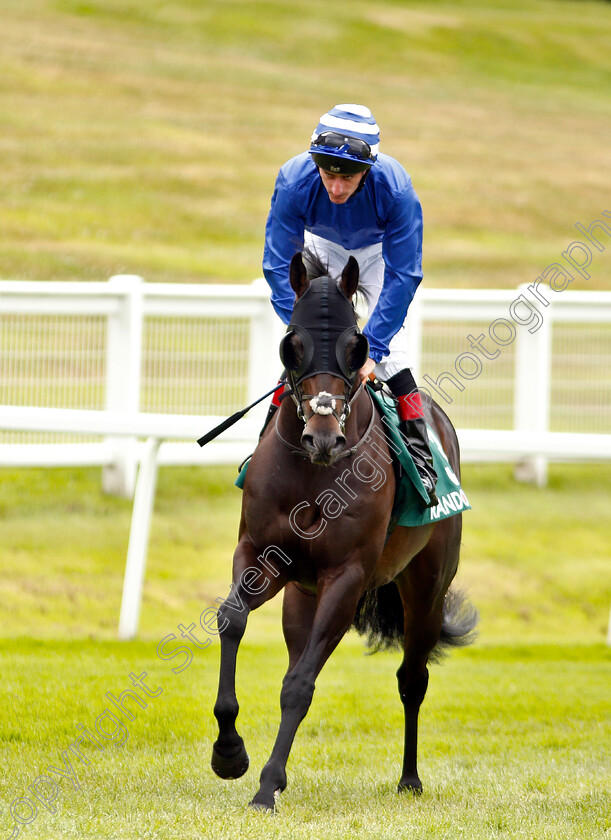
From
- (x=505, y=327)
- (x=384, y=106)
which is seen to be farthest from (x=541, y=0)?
(x=505, y=327)

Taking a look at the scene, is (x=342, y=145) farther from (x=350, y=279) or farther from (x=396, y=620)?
(x=396, y=620)

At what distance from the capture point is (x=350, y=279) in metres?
4.00

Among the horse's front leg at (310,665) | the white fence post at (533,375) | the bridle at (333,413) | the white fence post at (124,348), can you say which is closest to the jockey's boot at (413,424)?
the bridle at (333,413)

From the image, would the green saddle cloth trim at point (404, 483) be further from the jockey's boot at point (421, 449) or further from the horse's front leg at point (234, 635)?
the horse's front leg at point (234, 635)

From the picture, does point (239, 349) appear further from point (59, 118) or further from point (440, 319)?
point (59, 118)

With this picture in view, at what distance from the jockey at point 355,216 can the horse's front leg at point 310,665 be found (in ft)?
1.96

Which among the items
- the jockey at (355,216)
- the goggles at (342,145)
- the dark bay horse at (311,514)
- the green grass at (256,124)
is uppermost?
the green grass at (256,124)

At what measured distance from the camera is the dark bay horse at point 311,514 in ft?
12.5

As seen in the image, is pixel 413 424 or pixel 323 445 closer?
pixel 323 445

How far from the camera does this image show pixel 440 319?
948 cm

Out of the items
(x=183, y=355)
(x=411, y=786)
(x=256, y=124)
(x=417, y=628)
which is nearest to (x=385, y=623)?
(x=417, y=628)

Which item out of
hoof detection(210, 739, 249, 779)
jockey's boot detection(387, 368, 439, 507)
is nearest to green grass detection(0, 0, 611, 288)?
jockey's boot detection(387, 368, 439, 507)

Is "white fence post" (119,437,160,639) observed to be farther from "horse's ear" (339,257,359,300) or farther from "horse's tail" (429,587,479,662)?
"horse's ear" (339,257,359,300)

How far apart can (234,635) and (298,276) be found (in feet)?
3.82
